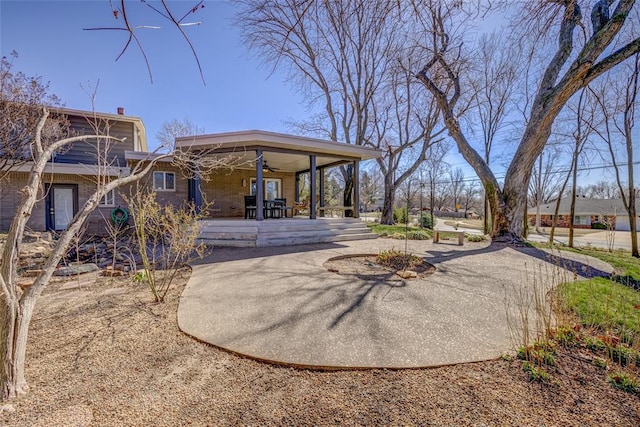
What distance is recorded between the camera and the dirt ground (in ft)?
5.66

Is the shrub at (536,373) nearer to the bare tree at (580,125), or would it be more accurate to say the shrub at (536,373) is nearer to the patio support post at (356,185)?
the patio support post at (356,185)

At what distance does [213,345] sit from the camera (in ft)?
8.57

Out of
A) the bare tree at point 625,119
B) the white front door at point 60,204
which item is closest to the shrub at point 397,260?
the bare tree at point 625,119

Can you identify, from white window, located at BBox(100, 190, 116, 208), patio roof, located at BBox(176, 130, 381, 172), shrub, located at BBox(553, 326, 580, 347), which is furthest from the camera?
white window, located at BBox(100, 190, 116, 208)

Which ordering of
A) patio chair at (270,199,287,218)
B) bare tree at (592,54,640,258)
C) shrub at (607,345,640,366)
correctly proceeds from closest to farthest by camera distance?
shrub at (607,345,640,366), bare tree at (592,54,640,258), patio chair at (270,199,287,218)

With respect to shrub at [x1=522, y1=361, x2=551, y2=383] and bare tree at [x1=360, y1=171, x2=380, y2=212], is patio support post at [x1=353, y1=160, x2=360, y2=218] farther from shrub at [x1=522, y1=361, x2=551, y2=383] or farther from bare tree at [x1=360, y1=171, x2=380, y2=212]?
bare tree at [x1=360, y1=171, x2=380, y2=212]

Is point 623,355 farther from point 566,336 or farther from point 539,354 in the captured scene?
point 539,354

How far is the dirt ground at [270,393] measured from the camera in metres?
1.72

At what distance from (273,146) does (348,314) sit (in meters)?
6.72

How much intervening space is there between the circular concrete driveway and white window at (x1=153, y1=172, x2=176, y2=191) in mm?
7822

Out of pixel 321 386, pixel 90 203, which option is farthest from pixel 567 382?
pixel 90 203

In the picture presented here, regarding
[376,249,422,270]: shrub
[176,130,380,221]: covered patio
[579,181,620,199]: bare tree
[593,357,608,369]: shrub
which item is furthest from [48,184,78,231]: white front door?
[579,181,620,199]: bare tree

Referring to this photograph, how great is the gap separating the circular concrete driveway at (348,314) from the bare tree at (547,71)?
13.6 feet

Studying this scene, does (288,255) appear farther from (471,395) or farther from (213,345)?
(471,395)
